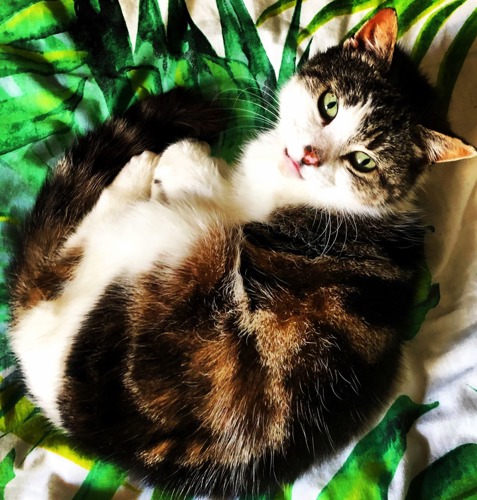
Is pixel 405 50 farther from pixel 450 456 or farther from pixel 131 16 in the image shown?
pixel 450 456

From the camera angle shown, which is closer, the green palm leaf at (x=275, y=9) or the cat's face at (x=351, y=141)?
the cat's face at (x=351, y=141)

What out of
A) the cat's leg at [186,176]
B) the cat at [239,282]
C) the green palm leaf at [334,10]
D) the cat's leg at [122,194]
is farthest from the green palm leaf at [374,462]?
the green palm leaf at [334,10]

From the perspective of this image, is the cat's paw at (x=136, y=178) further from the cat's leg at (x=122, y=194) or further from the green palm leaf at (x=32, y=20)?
the green palm leaf at (x=32, y=20)

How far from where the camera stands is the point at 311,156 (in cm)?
100

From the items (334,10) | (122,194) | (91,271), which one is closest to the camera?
(91,271)

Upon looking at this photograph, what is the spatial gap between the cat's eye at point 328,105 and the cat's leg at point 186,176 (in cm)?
29

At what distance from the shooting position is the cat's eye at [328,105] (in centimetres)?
104

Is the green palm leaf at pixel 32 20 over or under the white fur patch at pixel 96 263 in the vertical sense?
over

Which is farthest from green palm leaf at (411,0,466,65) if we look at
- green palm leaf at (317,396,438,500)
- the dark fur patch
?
green palm leaf at (317,396,438,500)

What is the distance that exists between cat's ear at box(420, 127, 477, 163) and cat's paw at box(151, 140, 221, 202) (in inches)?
18.5

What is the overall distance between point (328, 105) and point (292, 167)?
154mm

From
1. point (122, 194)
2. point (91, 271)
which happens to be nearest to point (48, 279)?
point (91, 271)

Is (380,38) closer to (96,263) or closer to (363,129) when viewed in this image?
(363,129)

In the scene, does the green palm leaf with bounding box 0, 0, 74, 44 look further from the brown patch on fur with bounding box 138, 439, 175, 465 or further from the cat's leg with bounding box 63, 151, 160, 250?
the brown patch on fur with bounding box 138, 439, 175, 465
